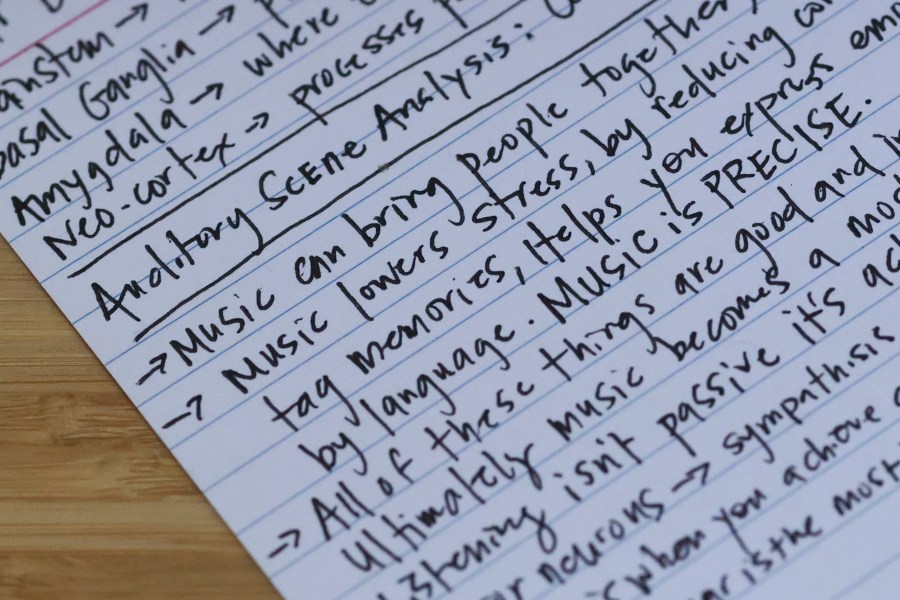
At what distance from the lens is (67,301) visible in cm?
50

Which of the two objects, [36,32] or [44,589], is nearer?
[44,589]

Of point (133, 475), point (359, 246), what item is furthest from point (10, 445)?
point (359, 246)

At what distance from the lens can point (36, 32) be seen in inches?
22.4

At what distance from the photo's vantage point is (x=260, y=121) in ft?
1.77

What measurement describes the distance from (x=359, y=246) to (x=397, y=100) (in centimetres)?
9

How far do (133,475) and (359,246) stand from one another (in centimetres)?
15

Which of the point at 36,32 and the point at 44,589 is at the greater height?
the point at 36,32

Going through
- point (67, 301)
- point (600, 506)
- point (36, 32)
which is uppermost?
point (36, 32)

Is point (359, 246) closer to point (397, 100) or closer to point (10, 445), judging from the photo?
point (397, 100)

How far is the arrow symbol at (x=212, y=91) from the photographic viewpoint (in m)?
0.55

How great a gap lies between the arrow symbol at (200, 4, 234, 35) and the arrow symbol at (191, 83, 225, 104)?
36mm

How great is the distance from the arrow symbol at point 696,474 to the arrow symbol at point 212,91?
0.31 meters

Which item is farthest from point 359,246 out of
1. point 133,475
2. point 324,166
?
point 133,475

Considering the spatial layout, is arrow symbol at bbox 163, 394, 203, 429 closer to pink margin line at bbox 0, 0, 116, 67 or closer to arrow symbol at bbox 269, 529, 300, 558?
arrow symbol at bbox 269, 529, 300, 558
